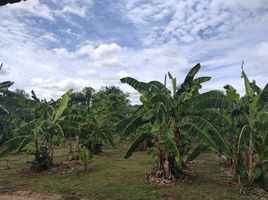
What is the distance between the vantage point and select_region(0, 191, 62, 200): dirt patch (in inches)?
372

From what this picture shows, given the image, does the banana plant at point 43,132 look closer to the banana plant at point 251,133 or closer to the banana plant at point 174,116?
the banana plant at point 174,116

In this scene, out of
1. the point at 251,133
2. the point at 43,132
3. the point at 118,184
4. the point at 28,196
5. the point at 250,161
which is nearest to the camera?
the point at 251,133

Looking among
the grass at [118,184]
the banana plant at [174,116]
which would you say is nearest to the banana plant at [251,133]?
the banana plant at [174,116]

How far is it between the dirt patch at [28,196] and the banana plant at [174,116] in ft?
9.55

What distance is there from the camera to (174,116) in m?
10.7

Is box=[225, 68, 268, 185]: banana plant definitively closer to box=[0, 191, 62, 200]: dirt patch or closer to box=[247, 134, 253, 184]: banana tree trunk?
box=[247, 134, 253, 184]: banana tree trunk

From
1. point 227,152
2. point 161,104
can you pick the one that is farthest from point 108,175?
point 227,152

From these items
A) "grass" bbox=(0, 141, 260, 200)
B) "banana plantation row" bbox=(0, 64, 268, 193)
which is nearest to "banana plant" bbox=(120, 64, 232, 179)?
"banana plantation row" bbox=(0, 64, 268, 193)

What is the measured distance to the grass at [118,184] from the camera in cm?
935

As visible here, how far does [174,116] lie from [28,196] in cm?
517

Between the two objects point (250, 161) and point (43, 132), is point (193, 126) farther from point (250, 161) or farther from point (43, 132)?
point (43, 132)

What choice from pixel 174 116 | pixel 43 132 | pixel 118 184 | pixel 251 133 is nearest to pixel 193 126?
pixel 174 116

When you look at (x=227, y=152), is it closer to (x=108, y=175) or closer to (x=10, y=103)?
(x=108, y=175)

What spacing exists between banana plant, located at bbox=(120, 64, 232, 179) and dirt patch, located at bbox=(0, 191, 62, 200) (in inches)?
115
